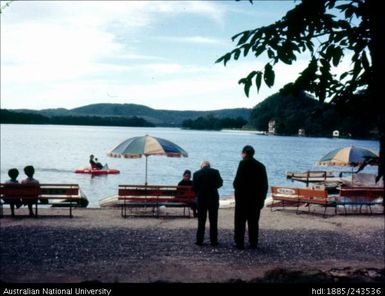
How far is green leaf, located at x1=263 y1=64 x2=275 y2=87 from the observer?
3.95 m

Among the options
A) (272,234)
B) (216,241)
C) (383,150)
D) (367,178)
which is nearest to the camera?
(383,150)

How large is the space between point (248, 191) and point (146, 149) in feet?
20.9

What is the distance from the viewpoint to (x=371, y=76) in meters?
4.08

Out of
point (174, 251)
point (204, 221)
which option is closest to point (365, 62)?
point (174, 251)

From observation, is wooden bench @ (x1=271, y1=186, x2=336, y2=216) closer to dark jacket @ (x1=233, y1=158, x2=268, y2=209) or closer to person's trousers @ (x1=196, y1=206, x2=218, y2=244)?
dark jacket @ (x1=233, y1=158, x2=268, y2=209)

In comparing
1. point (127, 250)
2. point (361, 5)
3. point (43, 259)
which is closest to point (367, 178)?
point (127, 250)

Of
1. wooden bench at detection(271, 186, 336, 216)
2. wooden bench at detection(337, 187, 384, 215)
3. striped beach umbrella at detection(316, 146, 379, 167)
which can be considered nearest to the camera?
wooden bench at detection(271, 186, 336, 216)

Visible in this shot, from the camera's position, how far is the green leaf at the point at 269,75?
395 centimetres

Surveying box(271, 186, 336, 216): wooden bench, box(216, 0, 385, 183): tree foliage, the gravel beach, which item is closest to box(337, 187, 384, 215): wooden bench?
box(271, 186, 336, 216): wooden bench

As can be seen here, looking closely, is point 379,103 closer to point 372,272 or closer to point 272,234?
point 372,272

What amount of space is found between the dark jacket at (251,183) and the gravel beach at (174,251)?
40.4 inches

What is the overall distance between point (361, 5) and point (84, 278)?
5.35 m

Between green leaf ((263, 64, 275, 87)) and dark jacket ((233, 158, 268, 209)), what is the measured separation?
19.7 feet

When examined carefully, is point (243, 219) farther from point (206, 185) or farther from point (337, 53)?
point (337, 53)
